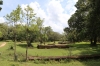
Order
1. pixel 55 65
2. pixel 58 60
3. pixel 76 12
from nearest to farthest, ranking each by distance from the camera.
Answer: pixel 55 65 → pixel 58 60 → pixel 76 12

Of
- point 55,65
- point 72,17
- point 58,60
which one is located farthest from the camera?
point 72,17

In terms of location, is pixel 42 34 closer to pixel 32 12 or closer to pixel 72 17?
pixel 72 17

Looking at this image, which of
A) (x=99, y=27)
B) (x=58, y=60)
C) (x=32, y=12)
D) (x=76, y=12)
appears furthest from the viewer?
(x=76, y=12)

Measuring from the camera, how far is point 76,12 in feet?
186

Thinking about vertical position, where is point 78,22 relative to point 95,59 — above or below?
above

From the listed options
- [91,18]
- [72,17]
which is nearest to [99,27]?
[91,18]

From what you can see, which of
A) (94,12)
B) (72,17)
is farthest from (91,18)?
(72,17)

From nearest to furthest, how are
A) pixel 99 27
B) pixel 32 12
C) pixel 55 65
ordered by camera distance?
pixel 55 65 < pixel 32 12 < pixel 99 27

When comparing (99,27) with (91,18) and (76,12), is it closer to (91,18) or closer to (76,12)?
(91,18)

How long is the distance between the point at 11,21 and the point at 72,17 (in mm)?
40203

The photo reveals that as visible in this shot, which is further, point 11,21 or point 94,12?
point 94,12

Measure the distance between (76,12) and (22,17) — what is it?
3573 centimetres

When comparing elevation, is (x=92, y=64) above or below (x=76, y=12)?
below

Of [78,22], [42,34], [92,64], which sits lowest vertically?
[92,64]
